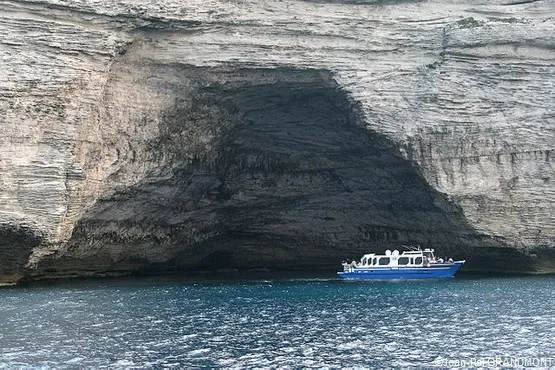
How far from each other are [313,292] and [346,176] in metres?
9.81

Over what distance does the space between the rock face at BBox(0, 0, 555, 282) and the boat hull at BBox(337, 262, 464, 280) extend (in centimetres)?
154

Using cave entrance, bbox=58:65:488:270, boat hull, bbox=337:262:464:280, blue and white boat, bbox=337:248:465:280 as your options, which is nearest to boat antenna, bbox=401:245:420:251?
cave entrance, bbox=58:65:488:270

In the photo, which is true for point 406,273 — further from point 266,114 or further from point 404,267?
point 266,114

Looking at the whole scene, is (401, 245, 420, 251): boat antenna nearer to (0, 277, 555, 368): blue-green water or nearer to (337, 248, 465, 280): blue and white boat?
(337, 248, 465, 280): blue and white boat

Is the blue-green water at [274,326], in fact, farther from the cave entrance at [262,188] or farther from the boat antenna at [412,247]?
the boat antenna at [412,247]

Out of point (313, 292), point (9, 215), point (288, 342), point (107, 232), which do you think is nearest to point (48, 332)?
point (288, 342)

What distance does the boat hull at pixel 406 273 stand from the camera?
35.2 metres

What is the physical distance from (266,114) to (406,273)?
392 inches

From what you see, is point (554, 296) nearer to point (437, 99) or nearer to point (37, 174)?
point (437, 99)

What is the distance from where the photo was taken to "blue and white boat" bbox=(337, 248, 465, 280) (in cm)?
3522

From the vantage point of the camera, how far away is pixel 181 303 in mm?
24750

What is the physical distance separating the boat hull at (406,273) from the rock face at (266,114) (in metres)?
1.54

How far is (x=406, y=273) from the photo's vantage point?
35625 mm

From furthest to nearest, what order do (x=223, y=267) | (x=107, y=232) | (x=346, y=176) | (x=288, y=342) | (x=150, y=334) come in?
(x=223, y=267) < (x=346, y=176) < (x=107, y=232) < (x=150, y=334) < (x=288, y=342)
